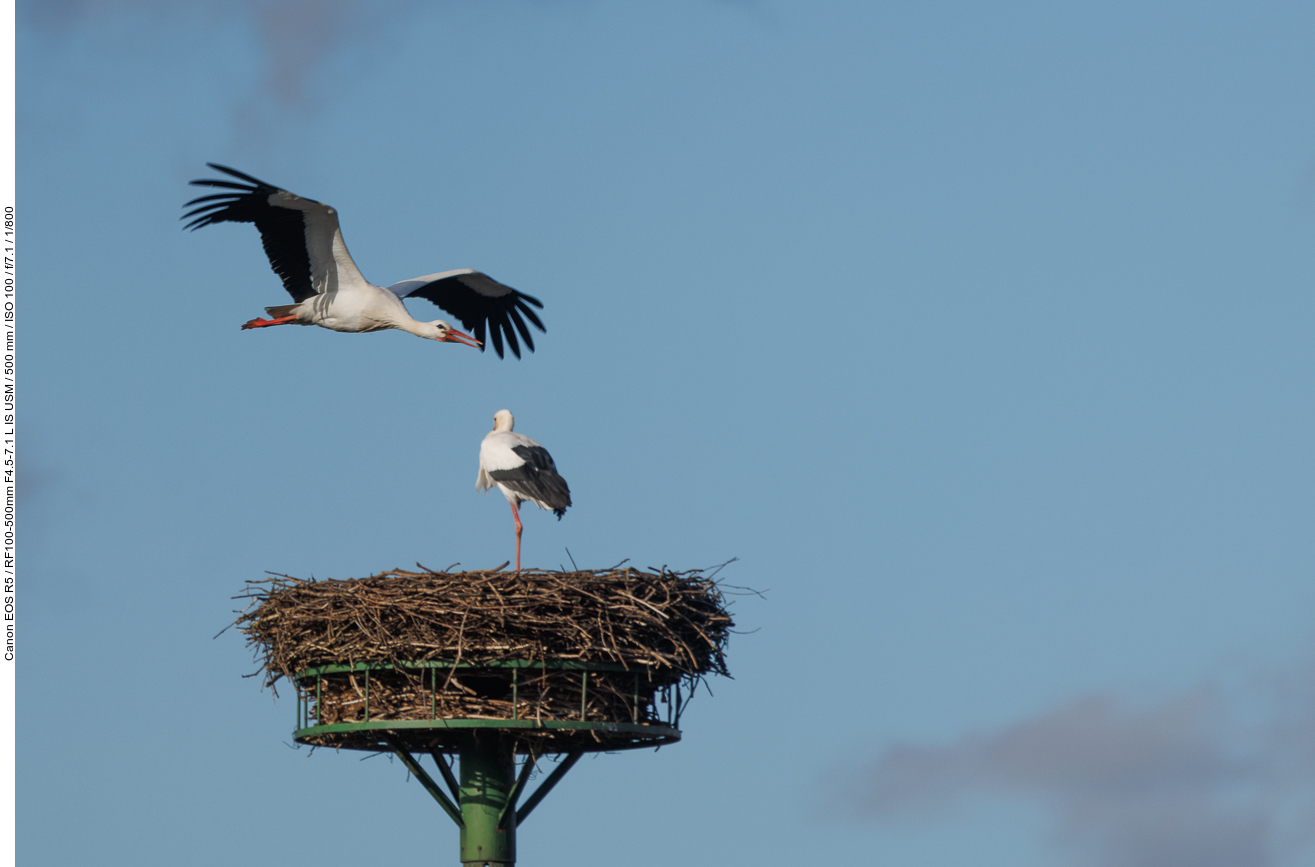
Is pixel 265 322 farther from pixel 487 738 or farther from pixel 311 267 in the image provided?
pixel 487 738

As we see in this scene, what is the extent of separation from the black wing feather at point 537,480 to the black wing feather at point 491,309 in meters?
3.17

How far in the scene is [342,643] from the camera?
15250mm

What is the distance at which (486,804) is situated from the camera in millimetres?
16328

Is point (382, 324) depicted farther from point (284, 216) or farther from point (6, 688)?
point (6, 688)

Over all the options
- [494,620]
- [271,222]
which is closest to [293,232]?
[271,222]

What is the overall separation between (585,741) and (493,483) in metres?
4.10

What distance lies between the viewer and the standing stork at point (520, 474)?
59.6 feet

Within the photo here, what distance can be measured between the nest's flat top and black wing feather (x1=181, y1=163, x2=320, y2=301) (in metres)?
4.53

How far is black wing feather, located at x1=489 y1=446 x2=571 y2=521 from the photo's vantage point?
18109 millimetres

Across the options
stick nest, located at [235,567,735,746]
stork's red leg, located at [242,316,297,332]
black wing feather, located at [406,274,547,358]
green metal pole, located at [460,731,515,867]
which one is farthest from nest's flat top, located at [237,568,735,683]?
black wing feather, located at [406,274,547,358]

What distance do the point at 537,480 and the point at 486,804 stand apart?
11.9ft

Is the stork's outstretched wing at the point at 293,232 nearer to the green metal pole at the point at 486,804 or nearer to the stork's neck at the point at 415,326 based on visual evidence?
the stork's neck at the point at 415,326

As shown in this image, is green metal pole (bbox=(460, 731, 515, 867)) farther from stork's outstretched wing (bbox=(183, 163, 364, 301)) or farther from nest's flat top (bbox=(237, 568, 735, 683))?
stork's outstretched wing (bbox=(183, 163, 364, 301))

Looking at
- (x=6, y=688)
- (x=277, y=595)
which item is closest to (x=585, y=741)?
(x=277, y=595)
